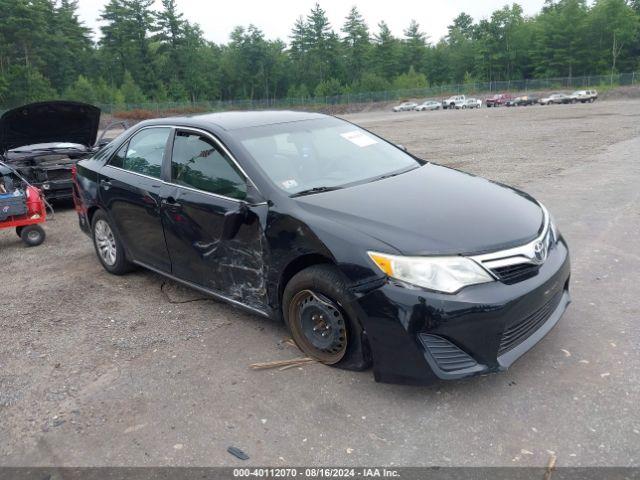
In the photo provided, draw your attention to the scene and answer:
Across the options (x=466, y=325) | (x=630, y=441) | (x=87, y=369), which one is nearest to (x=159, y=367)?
(x=87, y=369)

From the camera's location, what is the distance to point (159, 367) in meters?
3.90

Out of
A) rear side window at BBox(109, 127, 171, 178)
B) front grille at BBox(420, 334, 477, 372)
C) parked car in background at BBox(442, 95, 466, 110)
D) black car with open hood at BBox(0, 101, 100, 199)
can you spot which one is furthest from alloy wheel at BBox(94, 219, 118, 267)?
parked car in background at BBox(442, 95, 466, 110)

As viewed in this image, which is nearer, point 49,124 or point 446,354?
point 446,354

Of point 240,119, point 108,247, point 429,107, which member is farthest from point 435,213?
point 429,107

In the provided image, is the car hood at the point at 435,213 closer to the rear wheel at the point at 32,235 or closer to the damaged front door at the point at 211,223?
the damaged front door at the point at 211,223

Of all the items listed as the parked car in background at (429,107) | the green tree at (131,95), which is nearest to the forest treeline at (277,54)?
the green tree at (131,95)

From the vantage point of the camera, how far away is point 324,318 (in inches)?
142

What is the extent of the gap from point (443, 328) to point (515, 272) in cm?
57

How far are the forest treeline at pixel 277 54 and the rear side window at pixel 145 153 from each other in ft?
249

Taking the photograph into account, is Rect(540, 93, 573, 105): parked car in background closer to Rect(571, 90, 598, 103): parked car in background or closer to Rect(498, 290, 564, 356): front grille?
Rect(571, 90, 598, 103): parked car in background

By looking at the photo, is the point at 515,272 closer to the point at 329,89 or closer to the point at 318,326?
the point at 318,326

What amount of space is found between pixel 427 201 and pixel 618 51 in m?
94.9

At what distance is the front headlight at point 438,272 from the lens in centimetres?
315

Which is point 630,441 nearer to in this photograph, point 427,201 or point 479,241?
point 479,241
